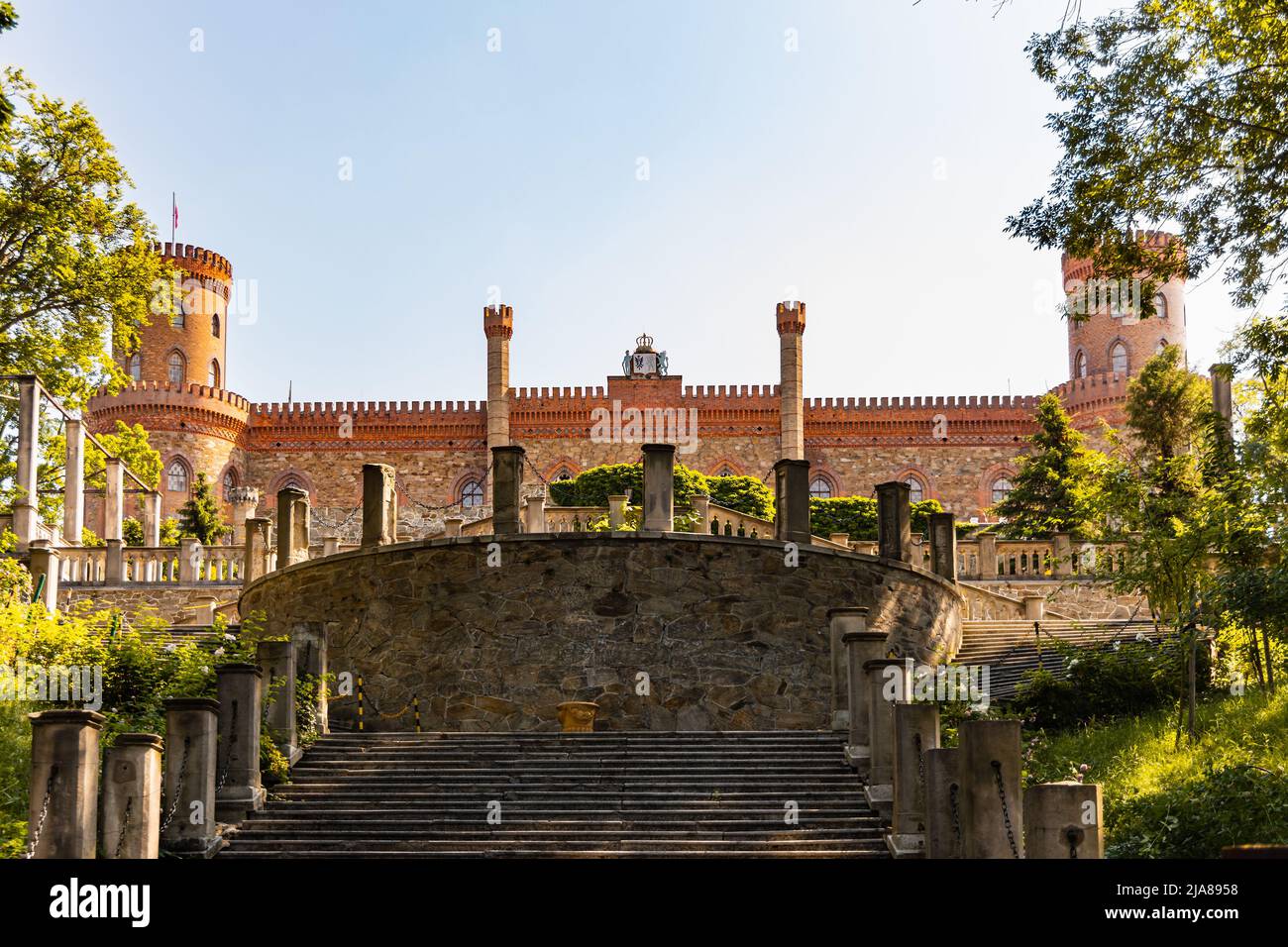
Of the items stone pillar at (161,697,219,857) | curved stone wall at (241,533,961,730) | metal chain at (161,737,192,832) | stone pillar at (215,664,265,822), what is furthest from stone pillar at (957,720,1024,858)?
curved stone wall at (241,533,961,730)

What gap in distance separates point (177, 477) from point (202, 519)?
21.1 ft

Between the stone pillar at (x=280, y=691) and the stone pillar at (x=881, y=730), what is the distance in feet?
17.5

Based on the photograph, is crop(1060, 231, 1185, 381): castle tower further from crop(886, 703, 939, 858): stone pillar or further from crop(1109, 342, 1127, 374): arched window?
crop(886, 703, 939, 858): stone pillar

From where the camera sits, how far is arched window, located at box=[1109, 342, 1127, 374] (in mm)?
56969

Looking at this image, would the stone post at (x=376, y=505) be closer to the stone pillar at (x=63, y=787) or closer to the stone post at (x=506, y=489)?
the stone post at (x=506, y=489)

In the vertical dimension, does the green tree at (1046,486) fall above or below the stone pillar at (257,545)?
above

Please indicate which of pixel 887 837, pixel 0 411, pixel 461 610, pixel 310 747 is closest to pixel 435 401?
pixel 0 411

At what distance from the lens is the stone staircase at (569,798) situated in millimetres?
12102

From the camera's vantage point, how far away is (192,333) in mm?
56719

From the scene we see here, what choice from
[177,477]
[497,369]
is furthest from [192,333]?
[497,369]

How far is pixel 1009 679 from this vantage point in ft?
60.4

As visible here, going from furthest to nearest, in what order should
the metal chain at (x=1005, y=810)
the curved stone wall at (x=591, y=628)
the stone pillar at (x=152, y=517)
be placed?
the stone pillar at (x=152, y=517) → the curved stone wall at (x=591, y=628) → the metal chain at (x=1005, y=810)

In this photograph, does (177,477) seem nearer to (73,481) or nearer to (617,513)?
(73,481)

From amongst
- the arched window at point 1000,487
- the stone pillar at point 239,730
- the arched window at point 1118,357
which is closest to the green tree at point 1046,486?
the arched window at point 1000,487
